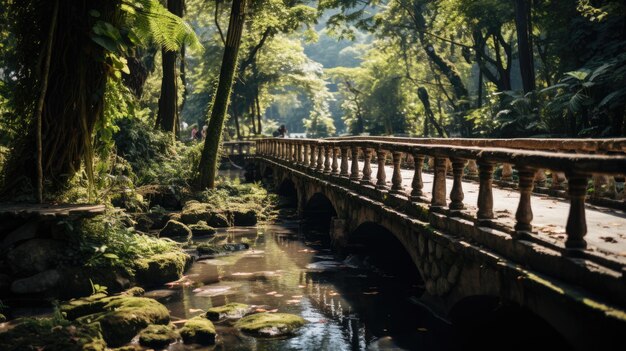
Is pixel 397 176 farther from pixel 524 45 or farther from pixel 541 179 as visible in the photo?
pixel 524 45

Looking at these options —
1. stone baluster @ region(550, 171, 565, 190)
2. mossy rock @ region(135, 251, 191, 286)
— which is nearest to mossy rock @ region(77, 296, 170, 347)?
mossy rock @ region(135, 251, 191, 286)

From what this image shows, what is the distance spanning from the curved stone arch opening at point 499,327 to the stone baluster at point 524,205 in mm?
2130

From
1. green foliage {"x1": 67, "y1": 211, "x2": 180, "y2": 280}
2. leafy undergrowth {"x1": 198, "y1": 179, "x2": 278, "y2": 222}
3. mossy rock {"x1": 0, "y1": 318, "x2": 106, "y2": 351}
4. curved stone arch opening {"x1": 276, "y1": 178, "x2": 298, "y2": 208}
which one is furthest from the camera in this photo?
curved stone arch opening {"x1": 276, "y1": 178, "x2": 298, "y2": 208}

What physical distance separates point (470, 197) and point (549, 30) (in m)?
17.3

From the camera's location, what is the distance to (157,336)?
8.18 metres

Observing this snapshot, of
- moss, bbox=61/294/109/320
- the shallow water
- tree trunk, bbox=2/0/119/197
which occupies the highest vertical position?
tree trunk, bbox=2/0/119/197

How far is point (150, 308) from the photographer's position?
886cm

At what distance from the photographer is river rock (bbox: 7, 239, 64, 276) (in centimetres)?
962

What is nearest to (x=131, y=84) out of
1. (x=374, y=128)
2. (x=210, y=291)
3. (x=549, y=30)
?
(x=210, y=291)

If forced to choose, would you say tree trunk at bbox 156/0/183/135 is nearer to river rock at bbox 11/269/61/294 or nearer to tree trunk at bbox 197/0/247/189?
tree trunk at bbox 197/0/247/189

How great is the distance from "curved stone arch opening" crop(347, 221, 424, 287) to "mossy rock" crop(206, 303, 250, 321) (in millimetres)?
4519

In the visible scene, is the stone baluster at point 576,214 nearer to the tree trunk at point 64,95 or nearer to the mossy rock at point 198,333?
the mossy rock at point 198,333

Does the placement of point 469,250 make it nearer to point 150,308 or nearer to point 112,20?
point 150,308

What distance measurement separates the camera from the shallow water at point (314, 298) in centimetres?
871
